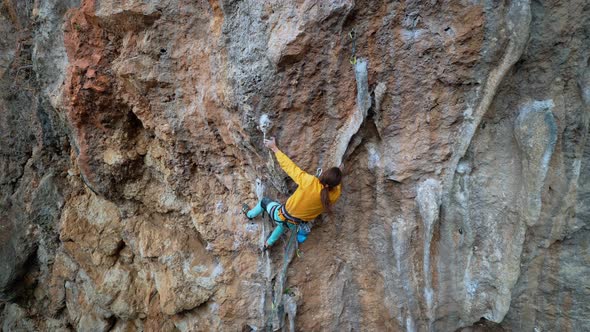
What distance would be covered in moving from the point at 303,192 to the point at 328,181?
0.30 meters

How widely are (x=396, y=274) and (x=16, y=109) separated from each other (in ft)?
23.3

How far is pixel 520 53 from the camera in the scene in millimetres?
3100

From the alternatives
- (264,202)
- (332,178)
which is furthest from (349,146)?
(264,202)

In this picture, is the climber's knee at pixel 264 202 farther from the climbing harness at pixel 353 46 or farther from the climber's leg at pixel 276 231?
the climbing harness at pixel 353 46

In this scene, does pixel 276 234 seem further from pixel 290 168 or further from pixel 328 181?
pixel 328 181

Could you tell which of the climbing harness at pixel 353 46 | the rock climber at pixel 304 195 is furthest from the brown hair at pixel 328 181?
the climbing harness at pixel 353 46

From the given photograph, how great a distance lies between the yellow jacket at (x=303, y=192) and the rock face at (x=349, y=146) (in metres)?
0.27

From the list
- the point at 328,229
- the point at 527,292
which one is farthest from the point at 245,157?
the point at 527,292

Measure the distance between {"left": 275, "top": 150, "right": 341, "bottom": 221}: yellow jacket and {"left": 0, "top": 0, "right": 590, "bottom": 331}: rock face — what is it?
268 mm

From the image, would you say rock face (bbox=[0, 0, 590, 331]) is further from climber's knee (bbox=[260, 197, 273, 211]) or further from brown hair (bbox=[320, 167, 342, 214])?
brown hair (bbox=[320, 167, 342, 214])

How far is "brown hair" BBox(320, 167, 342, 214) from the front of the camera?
3320 millimetres

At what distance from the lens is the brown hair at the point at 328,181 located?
3320mm

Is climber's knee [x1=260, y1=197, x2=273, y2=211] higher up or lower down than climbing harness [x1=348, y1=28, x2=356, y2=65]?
lower down

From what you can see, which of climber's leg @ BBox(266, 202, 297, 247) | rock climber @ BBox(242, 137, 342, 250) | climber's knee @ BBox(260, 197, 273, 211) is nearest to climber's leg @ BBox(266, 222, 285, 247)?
climber's leg @ BBox(266, 202, 297, 247)
